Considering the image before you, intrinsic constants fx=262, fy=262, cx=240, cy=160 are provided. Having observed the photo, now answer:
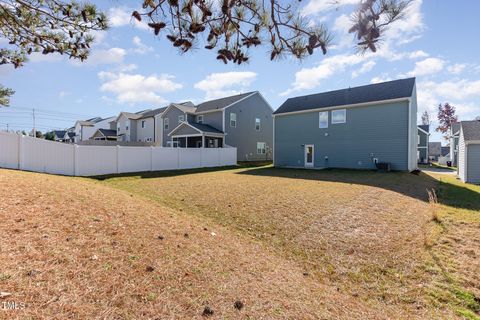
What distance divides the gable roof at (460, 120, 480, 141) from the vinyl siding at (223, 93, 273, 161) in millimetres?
17806

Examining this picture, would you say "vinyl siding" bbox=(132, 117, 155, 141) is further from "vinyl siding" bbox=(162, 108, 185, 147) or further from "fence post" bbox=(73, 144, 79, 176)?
"fence post" bbox=(73, 144, 79, 176)

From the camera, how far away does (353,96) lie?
65.2 ft

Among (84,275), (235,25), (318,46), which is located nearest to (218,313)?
(84,275)

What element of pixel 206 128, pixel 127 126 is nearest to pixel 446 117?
pixel 206 128

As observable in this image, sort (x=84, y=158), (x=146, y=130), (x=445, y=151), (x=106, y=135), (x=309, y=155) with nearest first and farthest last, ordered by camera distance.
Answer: (x=84, y=158)
(x=309, y=155)
(x=146, y=130)
(x=106, y=135)
(x=445, y=151)

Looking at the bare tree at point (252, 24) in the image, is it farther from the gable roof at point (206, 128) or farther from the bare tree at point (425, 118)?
the bare tree at point (425, 118)

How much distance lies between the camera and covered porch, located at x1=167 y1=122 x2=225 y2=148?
2464 cm

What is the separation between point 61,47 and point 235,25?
139 inches

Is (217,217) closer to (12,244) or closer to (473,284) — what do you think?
(12,244)

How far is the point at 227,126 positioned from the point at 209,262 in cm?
2344

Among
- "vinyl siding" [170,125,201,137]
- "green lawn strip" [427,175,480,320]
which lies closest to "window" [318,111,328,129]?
"vinyl siding" [170,125,201,137]

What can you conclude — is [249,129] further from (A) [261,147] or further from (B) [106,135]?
(B) [106,135]

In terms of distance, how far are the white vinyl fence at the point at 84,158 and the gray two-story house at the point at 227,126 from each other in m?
6.17

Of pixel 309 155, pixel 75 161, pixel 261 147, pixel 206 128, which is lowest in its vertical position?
pixel 75 161
